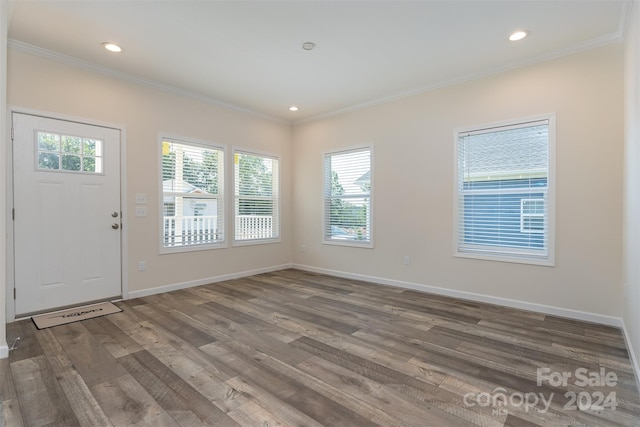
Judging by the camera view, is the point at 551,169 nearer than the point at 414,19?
No

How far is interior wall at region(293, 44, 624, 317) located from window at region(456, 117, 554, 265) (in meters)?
0.11

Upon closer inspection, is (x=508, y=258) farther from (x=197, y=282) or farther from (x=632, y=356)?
(x=197, y=282)

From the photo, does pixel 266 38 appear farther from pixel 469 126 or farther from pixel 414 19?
pixel 469 126

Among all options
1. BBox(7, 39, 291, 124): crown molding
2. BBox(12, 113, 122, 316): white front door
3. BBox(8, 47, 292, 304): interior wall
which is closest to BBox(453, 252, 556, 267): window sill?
BBox(8, 47, 292, 304): interior wall

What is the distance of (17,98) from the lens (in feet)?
10.6

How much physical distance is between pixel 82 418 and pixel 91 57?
3619 millimetres

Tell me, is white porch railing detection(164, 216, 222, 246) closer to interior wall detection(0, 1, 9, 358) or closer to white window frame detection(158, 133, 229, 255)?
white window frame detection(158, 133, 229, 255)

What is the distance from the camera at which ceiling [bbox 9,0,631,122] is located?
2.64m

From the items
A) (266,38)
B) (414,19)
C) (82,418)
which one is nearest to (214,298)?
(82,418)


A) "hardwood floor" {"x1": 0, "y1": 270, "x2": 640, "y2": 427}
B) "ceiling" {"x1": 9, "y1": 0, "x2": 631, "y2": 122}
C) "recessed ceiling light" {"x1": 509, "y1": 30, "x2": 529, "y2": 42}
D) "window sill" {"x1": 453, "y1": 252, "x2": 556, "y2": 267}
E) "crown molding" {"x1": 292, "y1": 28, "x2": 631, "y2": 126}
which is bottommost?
"hardwood floor" {"x1": 0, "y1": 270, "x2": 640, "y2": 427}

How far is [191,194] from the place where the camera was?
4.63 m

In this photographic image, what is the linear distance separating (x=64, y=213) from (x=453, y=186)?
4.64 metres

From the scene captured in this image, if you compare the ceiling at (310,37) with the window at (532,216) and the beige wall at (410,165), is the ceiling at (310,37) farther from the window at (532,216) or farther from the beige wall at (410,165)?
the window at (532,216)

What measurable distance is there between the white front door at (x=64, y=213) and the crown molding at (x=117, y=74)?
26.6 inches
